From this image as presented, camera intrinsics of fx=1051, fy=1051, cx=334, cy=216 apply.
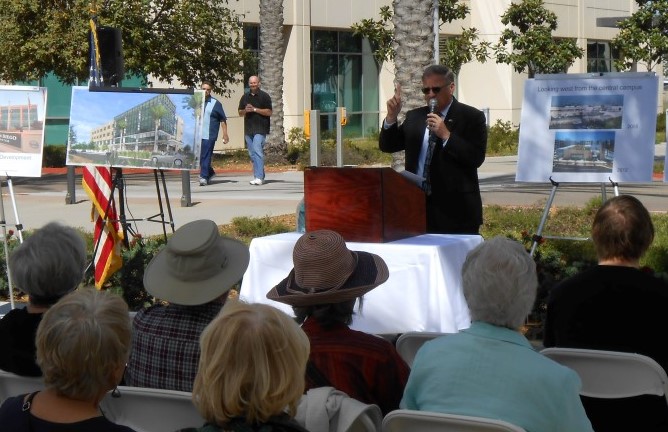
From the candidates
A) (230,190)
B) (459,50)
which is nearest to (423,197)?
(230,190)

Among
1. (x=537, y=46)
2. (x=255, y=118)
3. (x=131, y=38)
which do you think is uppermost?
(x=537, y=46)

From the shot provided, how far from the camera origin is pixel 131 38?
989 inches

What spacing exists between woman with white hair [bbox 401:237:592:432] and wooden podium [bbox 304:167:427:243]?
249 cm

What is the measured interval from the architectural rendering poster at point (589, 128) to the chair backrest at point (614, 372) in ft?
16.2

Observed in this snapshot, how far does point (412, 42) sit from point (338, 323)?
979 centimetres

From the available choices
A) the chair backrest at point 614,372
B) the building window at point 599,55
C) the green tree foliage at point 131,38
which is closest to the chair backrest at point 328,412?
the chair backrest at point 614,372

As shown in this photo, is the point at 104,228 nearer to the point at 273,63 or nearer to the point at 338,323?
the point at 338,323

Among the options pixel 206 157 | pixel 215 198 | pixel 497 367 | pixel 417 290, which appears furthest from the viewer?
pixel 206 157

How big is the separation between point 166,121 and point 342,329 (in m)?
5.77

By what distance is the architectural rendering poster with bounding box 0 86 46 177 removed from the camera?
9.19m

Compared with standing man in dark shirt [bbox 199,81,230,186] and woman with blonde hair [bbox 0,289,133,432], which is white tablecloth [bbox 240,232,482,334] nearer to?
woman with blonde hair [bbox 0,289,133,432]

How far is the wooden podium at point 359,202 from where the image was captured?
6.04m

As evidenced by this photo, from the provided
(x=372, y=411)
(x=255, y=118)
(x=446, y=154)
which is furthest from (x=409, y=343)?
(x=255, y=118)

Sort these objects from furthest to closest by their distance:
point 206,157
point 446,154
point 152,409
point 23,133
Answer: point 206,157
point 23,133
point 446,154
point 152,409
